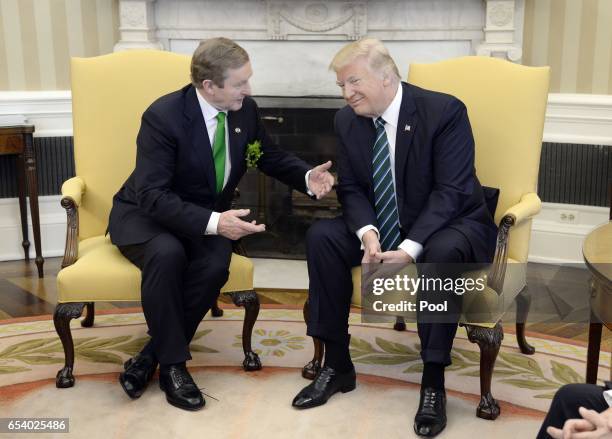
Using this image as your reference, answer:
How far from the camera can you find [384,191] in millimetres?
3289

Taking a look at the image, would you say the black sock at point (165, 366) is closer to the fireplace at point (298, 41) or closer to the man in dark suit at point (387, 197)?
the man in dark suit at point (387, 197)

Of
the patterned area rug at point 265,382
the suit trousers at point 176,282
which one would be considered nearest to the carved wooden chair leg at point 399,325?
the patterned area rug at point 265,382

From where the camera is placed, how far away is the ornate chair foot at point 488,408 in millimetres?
3062

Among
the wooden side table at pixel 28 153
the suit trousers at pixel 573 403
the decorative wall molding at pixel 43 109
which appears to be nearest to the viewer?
the suit trousers at pixel 573 403

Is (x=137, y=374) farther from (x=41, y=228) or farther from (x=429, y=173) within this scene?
(x=41, y=228)

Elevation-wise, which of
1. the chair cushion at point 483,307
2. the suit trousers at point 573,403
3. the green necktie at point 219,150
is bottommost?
the chair cushion at point 483,307

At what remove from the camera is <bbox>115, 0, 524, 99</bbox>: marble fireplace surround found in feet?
15.8

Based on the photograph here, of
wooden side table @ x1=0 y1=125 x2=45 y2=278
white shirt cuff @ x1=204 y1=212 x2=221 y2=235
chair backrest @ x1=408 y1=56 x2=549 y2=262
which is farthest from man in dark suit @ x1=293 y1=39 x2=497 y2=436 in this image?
wooden side table @ x1=0 y1=125 x2=45 y2=278

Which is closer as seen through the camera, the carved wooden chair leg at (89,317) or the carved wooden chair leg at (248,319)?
the carved wooden chair leg at (248,319)

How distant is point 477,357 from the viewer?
3.64 metres

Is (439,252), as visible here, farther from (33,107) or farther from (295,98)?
(33,107)

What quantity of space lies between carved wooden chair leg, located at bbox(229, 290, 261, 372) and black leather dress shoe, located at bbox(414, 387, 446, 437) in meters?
0.73

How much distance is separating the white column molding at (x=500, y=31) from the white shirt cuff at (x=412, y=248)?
195 centimetres

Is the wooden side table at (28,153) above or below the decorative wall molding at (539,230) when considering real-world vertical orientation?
above
